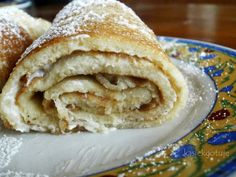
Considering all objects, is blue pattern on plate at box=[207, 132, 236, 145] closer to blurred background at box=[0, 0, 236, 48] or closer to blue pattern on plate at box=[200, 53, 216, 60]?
blue pattern on plate at box=[200, 53, 216, 60]

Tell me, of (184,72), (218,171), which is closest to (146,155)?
(218,171)

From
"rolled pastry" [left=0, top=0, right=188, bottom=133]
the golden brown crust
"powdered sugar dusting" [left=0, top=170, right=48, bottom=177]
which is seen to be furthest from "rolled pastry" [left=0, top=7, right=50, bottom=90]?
"powdered sugar dusting" [left=0, top=170, right=48, bottom=177]

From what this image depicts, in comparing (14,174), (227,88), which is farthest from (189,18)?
(14,174)

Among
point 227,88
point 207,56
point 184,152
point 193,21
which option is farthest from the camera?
point 193,21

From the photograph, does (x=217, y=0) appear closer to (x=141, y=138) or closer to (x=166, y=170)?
(x=141, y=138)

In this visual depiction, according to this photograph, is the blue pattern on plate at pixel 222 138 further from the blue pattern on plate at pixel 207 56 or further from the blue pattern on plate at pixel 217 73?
the blue pattern on plate at pixel 207 56

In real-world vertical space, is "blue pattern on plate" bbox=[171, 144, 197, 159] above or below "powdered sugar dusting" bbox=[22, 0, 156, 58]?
below

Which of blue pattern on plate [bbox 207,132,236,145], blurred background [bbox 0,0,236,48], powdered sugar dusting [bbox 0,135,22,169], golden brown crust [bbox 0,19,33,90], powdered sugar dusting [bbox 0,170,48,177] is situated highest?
golden brown crust [bbox 0,19,33,90]

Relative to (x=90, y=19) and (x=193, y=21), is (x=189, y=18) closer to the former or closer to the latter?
(x=193, y=21)
